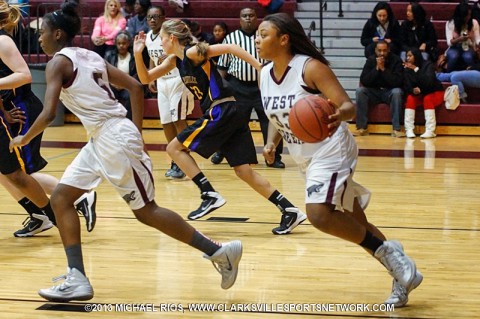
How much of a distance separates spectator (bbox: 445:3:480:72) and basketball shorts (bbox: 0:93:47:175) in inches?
323

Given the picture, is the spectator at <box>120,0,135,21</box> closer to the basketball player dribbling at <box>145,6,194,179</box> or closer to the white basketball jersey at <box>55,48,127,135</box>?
the basketball player dribbling at <box>145,6,194,179</box>

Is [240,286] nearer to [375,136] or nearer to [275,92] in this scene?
[275,92]

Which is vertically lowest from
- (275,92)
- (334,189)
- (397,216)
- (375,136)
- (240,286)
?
(375,136)

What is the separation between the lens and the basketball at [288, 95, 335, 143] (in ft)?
13.6

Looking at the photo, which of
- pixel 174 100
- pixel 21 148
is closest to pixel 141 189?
pixel 21 148

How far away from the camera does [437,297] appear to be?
4.65 metres

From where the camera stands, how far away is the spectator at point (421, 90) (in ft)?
40.3

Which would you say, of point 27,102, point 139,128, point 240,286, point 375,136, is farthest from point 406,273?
point 375,136

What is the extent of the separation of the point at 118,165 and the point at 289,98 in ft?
3.23

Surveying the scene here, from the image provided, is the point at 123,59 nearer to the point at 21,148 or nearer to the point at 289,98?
the point at 21,148

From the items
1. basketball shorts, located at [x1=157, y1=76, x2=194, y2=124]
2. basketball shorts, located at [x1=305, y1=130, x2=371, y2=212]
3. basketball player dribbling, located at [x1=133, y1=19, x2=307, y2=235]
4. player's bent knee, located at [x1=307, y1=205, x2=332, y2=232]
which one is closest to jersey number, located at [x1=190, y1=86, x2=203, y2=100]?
basketball player dribbling, located at [x1=133, y1=19, x2=307, y2=235]

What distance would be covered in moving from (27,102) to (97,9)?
373 inches

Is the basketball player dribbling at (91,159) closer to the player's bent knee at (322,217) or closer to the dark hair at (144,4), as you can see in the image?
the player's bent knee at (322,217)

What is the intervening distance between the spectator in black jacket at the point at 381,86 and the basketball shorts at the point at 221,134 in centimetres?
599
